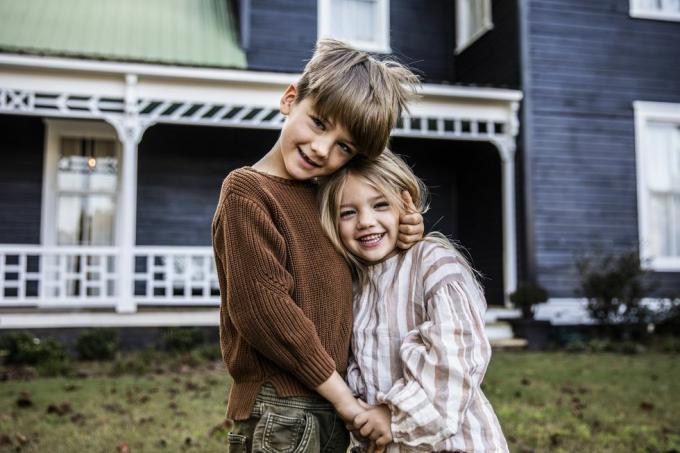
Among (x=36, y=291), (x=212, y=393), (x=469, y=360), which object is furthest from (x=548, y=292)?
(x=469, y=360)

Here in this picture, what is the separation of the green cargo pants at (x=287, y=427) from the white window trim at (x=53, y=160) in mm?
8937

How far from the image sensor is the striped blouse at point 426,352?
173cm

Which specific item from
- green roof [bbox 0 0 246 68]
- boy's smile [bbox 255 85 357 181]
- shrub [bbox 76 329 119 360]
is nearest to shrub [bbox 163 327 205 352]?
shrub [bbox 76 329 119 360]

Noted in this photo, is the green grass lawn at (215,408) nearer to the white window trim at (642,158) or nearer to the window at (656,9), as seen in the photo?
the white window trim at (642,158)

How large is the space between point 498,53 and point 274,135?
3896 mm

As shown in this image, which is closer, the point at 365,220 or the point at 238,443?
the point at 238,443

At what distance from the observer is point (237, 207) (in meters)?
1.76

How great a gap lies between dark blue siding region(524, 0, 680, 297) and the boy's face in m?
8.44

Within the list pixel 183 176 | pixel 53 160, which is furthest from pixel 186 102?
pixel 53 160

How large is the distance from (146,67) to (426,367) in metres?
7.88

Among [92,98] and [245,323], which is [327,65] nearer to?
[245,323]

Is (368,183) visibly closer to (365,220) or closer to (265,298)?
(365,220)

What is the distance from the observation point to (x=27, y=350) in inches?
291

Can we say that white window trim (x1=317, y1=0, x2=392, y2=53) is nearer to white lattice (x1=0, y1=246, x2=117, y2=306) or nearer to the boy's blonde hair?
white lattice (x1=0, y1=246, x2=117, y2=306)
